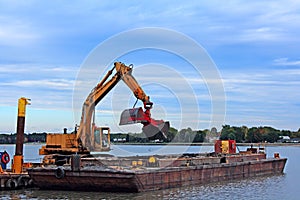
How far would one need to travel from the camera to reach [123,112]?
3188cm

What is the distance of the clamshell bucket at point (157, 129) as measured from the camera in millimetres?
30844

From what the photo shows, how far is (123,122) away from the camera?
31.6m

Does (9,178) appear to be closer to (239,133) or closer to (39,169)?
(39,169)

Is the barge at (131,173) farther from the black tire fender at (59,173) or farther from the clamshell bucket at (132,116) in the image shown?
the clamshell bucket at (132,116)

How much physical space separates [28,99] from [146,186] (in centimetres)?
961

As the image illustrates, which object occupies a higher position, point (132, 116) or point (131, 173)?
point (132, 116)

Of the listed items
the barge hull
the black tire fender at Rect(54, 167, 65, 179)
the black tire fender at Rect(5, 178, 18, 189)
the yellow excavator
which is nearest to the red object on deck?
the barge hull

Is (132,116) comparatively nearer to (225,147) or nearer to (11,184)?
(11,184)

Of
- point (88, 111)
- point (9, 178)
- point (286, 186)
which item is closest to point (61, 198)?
point (9, 178)

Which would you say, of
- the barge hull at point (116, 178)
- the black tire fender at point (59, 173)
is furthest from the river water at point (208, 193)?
the black tire fender at point (59, 173)

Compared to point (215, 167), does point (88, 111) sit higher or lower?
higher

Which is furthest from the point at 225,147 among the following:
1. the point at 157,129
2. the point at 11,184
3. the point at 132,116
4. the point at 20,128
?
the point at 11,184

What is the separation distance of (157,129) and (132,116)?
Result: 1.70 m

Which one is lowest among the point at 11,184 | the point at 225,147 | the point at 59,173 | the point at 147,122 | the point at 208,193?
the point at 208,193
